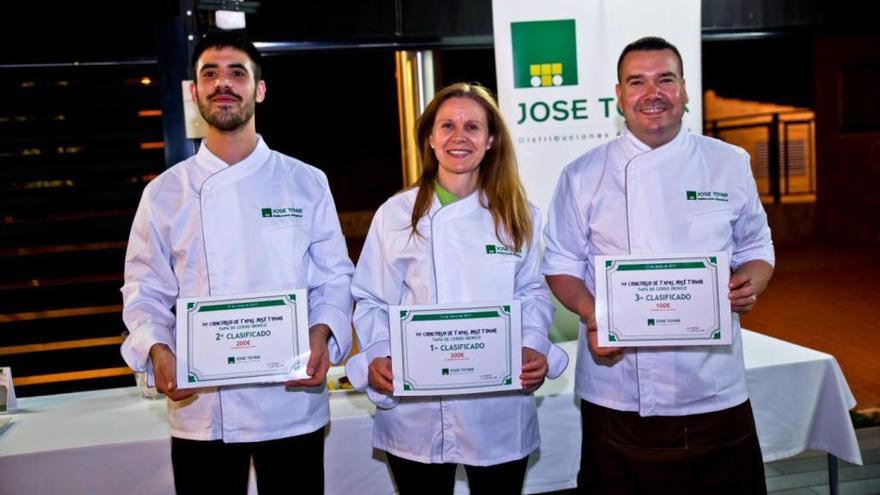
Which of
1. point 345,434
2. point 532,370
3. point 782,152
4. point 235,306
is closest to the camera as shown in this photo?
point 235,306

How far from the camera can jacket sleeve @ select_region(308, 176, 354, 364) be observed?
198cm

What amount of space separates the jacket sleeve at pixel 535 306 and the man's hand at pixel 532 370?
1.2 inches

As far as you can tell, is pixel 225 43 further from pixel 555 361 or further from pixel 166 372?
pixel 555 361

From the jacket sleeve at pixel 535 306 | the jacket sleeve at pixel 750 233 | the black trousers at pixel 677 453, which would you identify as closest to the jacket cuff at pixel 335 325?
the jacket sleeve at pixel 535 306

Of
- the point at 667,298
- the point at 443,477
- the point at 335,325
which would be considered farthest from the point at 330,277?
the point at 667,298

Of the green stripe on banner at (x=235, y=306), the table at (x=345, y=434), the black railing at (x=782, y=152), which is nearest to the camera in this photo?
the green stripe on banner at (x=235, y=306)

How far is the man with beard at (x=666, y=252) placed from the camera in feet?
6.59

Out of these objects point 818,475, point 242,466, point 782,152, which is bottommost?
point 818,475

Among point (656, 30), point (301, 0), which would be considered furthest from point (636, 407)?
point (301, 0)

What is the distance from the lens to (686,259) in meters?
1.88

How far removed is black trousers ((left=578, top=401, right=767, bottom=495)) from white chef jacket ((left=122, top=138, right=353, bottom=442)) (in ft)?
2.47

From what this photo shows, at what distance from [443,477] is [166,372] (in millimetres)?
726

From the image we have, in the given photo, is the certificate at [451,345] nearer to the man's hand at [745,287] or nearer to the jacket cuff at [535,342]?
the jacket cuff at [535,342]

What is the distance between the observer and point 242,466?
1.93 m
